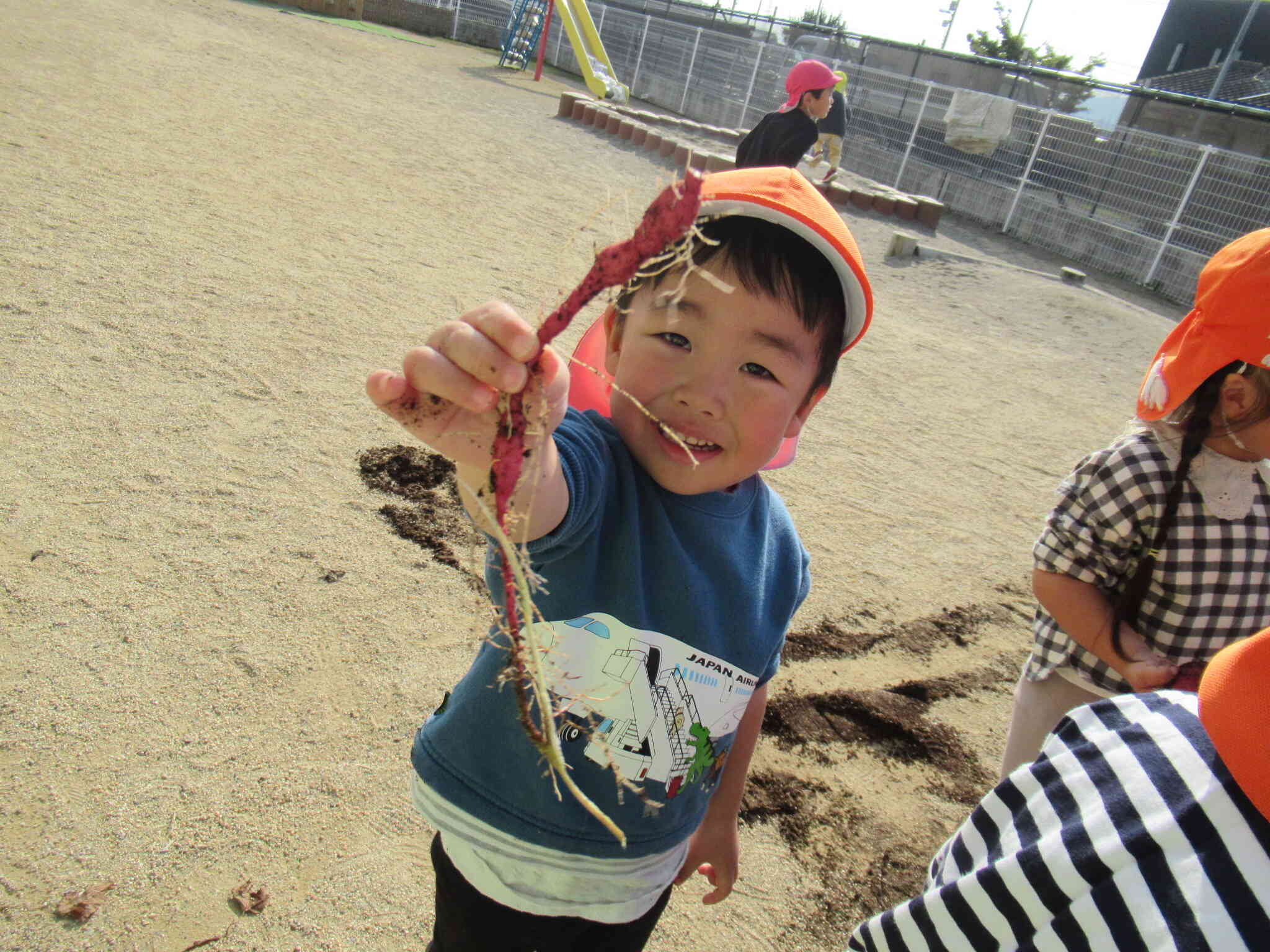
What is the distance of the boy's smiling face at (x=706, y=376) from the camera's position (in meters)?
1.25

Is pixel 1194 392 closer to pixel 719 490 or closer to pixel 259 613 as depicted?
pixel 719 490

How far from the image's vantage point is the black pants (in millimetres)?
1395

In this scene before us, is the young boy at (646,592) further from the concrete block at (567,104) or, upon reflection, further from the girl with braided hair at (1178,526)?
the concrete block at (567,104)

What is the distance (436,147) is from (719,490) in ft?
30.0

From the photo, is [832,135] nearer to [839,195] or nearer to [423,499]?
[839,195]

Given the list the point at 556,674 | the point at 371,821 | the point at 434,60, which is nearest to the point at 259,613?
the point at 371,821

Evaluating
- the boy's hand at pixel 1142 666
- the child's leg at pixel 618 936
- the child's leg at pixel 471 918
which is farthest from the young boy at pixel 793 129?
the child's leg at pixel 471 918

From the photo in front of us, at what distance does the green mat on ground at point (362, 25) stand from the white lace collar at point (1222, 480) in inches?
782

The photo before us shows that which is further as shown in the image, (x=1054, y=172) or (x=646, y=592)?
(x=1054, y=172)

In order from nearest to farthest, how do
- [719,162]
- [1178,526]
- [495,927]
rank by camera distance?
[495,927]
[1178,526]
[719,162]

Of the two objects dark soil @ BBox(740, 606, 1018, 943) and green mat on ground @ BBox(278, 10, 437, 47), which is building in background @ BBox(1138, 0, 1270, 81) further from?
dark soil @ BBox(740, 606, 1018, 943)

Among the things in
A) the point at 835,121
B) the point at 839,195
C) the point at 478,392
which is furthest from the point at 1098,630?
the point at 839,195

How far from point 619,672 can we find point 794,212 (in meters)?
0.76

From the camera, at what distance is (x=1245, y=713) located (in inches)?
32.4
